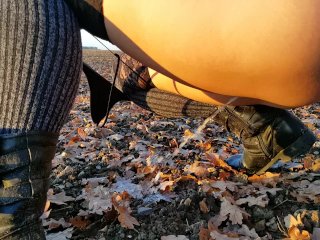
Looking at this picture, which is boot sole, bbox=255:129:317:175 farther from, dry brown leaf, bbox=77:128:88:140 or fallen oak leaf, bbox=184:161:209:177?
dry brown leaf, bbox=77:128:88:140

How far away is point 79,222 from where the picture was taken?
178 centimetres

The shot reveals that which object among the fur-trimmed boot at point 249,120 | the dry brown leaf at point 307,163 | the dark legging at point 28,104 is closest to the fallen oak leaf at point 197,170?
the fur-trimmed boot at point 249,120

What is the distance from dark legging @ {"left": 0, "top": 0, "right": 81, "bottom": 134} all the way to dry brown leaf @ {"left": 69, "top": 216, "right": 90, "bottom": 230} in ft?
2.22

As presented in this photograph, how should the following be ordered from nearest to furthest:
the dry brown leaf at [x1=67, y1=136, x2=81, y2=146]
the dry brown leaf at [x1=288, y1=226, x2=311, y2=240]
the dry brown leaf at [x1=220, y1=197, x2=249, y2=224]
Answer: the dry brown leaf at [x1=288, y1=226, x2=311, y2=240] → the dry brown leaf at [x1=220, y1=197, x2=249, y2=224] → the dry brown leaf at [x1=67, y1=136, x2=81, y2=146]

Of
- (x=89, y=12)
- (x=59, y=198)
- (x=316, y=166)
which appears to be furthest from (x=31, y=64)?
(x=316, y=166)

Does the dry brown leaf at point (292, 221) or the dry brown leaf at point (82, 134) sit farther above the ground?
the dry brown leaf at point (292, 221)

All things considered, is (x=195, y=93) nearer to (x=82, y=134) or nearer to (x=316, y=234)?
(x=316, y=234)

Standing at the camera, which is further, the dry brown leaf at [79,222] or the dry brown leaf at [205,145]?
the dry brown leaf at [205,145]

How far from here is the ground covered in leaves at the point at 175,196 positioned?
167cm

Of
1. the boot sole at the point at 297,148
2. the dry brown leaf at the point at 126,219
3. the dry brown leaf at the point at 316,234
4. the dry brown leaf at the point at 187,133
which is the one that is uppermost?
the boot sole at the point at 297,148

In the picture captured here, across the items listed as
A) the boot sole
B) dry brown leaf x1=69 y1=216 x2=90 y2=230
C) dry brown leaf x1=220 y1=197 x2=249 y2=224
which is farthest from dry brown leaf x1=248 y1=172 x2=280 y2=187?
dry brown leaf x1=69 y1=216 x2=90 y2=230

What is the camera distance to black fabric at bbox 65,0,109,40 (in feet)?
4.45

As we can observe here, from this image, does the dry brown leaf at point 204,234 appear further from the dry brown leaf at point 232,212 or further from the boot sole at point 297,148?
the boot sole at point 297,148

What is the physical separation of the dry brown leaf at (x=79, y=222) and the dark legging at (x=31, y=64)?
0.68m
